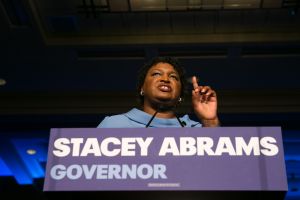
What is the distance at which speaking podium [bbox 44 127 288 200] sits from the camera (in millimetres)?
738

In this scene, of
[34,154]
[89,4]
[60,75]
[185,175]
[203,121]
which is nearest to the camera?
[185,175]

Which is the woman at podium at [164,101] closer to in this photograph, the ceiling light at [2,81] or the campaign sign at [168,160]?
the campaign sign at [168,160]

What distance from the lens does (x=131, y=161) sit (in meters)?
0.76

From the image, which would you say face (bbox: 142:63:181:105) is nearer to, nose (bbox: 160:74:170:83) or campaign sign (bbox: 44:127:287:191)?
nose (bbox: 160:74:170:83)

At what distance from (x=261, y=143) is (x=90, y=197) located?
289 millimetres

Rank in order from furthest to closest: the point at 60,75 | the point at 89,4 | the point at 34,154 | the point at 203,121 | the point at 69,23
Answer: the point at 34,154, the point at 60,75, the point at 69,23, the point at 89,4, the point at 203,121

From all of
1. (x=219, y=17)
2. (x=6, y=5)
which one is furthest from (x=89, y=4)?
(x=219, y=17)

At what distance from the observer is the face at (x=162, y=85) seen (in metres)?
1.16

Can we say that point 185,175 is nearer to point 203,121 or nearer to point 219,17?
point 203,121

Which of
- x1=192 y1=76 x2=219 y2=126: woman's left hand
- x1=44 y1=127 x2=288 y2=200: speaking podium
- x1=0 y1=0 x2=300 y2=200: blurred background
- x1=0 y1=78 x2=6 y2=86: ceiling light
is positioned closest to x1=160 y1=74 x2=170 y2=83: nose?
x1=192 y1=76 x2=219 y2=126: woman's left hand

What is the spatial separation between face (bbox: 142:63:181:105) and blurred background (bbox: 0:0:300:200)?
6.78 ft

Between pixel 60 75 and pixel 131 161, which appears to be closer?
pixel 131 161

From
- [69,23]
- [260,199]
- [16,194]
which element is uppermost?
[69,23]

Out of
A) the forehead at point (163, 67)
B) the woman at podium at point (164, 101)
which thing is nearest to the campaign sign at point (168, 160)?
the woman at podium at point (164, 101)
